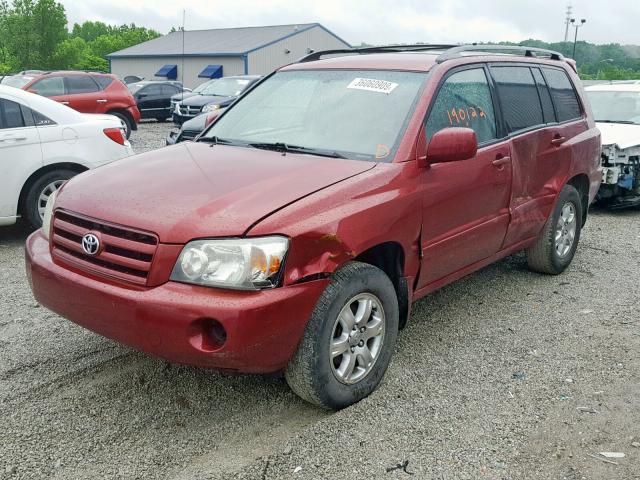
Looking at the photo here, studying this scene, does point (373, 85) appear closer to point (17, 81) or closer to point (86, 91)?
point (86, 91)

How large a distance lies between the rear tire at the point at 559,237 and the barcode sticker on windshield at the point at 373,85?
2.07 metres

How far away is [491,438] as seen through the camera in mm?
3211

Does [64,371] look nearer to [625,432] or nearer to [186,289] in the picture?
[186,289]

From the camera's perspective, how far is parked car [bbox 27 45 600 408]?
2967 millimetres

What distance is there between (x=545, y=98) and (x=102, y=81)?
526 inches

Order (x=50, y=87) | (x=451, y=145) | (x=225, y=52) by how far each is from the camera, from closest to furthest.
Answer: (x=451, y=145), (x=50, y=87), (x=225, y=52)

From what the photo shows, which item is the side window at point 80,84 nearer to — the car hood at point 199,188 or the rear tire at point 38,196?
the rear tire at point 38,196

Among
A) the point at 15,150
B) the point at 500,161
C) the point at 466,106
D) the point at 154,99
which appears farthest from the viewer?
the point at 154,99

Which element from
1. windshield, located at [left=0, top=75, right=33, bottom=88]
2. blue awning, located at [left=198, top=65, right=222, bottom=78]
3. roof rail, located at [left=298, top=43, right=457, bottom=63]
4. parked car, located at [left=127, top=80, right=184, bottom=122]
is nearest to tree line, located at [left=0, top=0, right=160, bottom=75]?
blue awning, located at [left=198, top=65, right=222, bottom=78]

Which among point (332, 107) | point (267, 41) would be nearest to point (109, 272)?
point (332, 107)

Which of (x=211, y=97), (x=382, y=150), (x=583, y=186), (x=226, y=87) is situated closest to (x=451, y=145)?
(x=382, y=150)

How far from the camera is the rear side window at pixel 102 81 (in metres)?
16.3

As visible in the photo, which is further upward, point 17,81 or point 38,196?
point 17,81

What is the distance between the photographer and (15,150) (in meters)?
6.41
